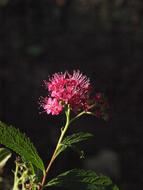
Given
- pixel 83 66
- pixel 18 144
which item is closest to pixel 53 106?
pixel 18 144

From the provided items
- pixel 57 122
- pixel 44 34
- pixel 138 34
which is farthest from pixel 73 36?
pixel 57 122

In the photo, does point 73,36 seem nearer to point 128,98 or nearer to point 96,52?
point 96,52

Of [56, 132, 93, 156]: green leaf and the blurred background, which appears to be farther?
the blurred background

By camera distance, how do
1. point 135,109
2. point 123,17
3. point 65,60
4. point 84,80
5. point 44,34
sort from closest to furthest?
point 84,80, point 135,109, point 65,60, point 44,34, point 123,17

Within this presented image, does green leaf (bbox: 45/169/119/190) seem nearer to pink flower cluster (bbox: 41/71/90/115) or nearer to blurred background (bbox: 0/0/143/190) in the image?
pink flower cluster (bbox: 41/71/90/115)

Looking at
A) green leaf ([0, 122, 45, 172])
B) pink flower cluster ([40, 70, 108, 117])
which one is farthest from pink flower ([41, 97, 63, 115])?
green leaf ([0, 122, 45, 172])

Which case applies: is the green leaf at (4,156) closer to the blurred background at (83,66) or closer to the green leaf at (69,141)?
the green leaf at (69,141)
